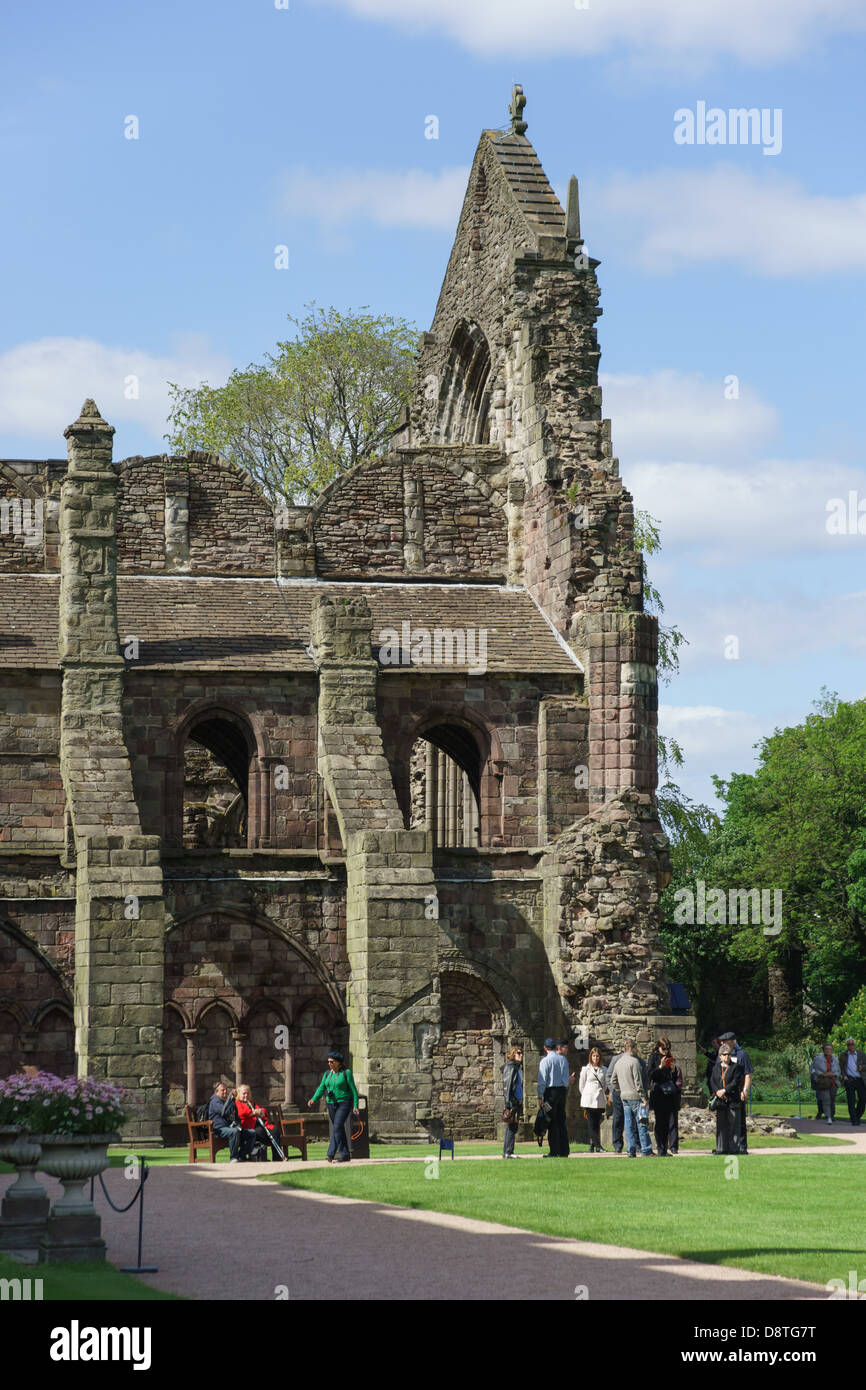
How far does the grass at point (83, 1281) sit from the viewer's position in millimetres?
12905

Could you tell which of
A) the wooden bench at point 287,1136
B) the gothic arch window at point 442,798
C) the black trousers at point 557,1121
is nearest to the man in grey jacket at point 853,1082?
the gothic arch window at point 442,798

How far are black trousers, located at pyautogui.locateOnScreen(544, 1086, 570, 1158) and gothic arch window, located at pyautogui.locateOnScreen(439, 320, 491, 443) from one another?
18.4 meters

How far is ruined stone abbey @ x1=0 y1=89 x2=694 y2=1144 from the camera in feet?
95.1

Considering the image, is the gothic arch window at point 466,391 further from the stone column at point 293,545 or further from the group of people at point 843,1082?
the group of people at point 843,1082

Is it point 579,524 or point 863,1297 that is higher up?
point 579,524

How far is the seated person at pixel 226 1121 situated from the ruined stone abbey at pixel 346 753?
2.49 m

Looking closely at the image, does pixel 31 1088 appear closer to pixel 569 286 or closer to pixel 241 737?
pixel 241 737

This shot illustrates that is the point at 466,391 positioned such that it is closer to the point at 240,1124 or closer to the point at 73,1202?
the point at 240,1124

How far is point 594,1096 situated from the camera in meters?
26.5

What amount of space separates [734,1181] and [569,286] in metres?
19.6

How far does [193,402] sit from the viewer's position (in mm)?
54125

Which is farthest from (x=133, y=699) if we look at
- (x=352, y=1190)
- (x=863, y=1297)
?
(x=863, y=1297)

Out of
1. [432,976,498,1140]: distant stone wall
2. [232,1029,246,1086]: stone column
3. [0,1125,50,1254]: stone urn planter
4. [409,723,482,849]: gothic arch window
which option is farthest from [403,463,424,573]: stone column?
[0,1125,50,1254]: stone urn planter
